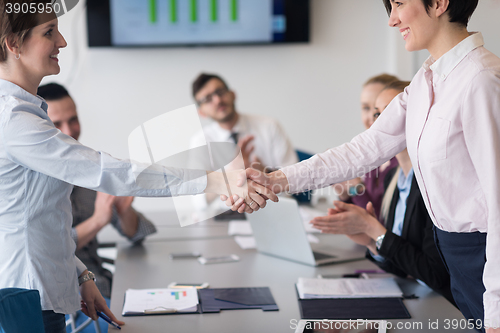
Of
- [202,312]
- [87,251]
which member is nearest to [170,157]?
[202,312]

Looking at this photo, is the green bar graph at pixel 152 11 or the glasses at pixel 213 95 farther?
the green bar graph at pixel 152 11

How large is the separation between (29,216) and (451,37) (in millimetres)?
1057

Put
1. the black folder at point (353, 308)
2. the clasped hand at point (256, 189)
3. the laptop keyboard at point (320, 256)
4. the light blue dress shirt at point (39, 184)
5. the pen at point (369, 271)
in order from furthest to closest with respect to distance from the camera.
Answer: the laptop keyboard at point (320, 256) < the pen at point (369, 271) < the clasped hand at point (256, 189) < the black folder at point (353, 308) < the light blue dress shirt at point (39, 184)

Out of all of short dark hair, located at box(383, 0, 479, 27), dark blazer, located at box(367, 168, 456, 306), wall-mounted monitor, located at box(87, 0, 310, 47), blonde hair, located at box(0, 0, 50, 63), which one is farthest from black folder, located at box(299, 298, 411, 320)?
wall-mounted monitor, located at box(87, 0, 310, 47)

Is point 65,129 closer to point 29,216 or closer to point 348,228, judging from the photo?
point 29,216

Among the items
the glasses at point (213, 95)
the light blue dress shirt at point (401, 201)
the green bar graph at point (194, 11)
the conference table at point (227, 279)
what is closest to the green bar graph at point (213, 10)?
the green bar graph at point (194, 11)

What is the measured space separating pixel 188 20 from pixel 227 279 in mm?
2931

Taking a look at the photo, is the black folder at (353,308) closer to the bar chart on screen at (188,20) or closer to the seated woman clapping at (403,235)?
the seated woman clapping at (403,235)

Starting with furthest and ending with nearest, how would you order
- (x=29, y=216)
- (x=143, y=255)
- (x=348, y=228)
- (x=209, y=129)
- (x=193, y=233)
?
(x=209, y=129) < (x=193, y=233) < (x=143, y=255) < (x=348, y=228) < (x=29, y=216)

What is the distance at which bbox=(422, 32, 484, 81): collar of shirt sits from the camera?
1.08 metres

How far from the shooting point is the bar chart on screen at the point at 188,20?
4.03 metres

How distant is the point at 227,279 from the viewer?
166cm

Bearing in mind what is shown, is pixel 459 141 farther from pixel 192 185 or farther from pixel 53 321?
pixel 53 321

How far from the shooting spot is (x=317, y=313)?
134 centimetres
